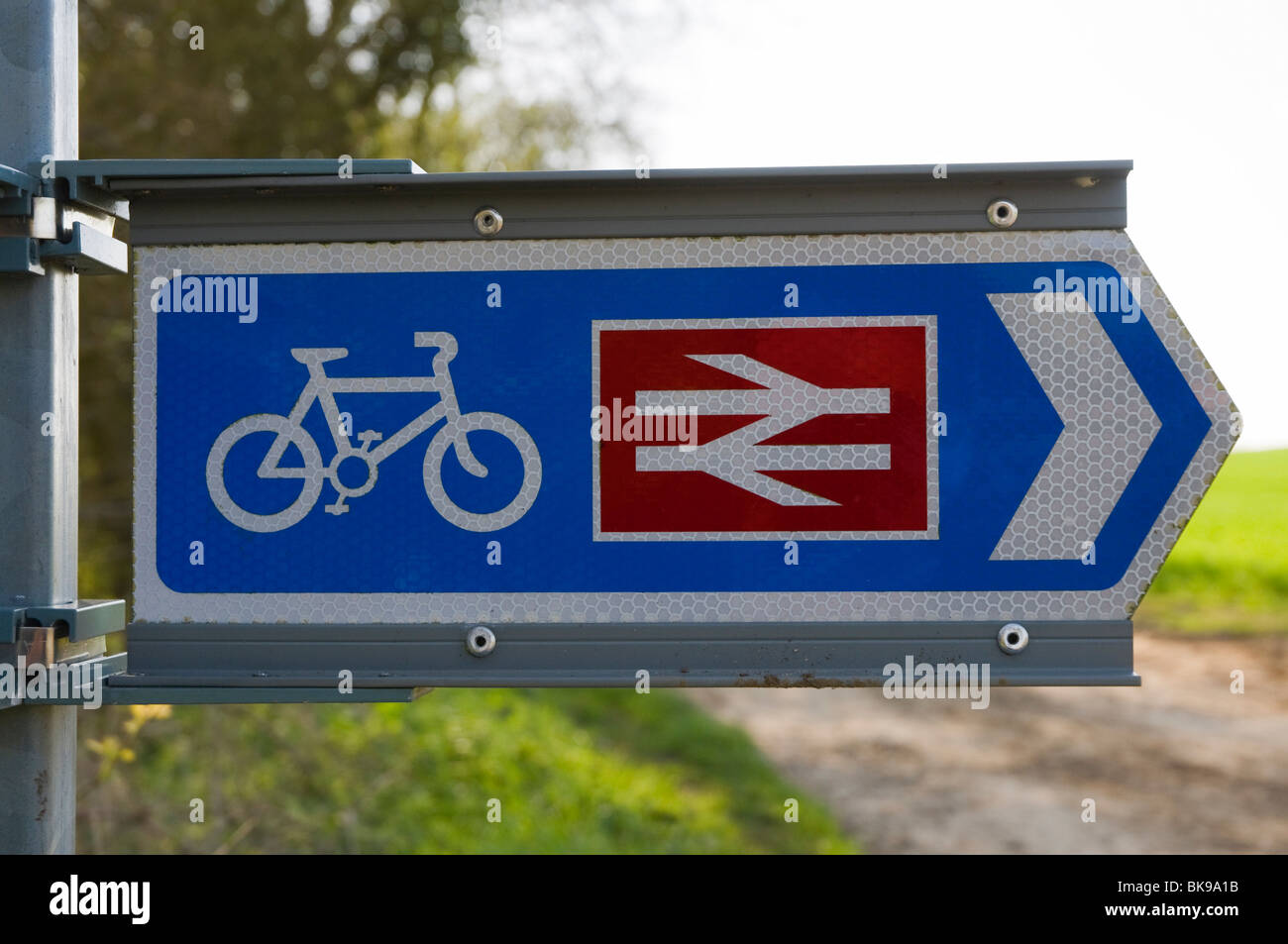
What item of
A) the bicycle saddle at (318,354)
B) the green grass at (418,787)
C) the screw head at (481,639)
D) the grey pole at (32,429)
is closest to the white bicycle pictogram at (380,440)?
the bicycle saddle at (318,354)

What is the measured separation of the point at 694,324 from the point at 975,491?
497mm

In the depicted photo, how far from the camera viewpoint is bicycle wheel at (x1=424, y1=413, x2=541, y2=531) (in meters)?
1.60

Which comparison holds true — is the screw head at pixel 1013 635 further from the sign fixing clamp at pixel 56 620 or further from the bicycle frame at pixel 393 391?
the sign fixing clamp at pixel 56 620

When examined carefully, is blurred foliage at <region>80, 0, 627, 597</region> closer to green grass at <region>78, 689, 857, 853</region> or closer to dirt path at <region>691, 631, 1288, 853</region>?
green grass at <region>78, 689, 857, 853</region>

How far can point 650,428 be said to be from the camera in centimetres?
159

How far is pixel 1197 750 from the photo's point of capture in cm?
1003

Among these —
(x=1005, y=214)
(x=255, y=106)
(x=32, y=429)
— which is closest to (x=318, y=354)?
(x=32, y=429)

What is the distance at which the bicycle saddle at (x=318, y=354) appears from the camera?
1.61 meters

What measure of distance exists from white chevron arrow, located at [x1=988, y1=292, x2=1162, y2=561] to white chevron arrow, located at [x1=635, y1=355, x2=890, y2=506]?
9.2 inches

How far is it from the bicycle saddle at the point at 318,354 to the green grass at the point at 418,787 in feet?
7.40

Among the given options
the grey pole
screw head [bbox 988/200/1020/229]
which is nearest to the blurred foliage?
the grey pole

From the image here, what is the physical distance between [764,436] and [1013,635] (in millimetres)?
486

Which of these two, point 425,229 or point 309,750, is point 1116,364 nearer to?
point 425,229

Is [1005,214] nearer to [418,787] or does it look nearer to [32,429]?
[32,429]
